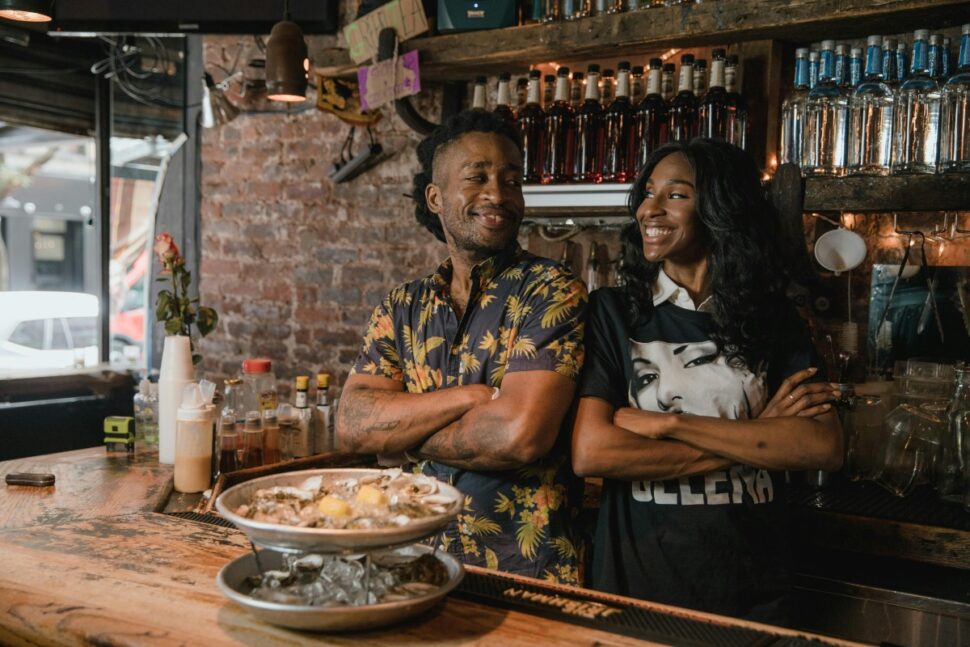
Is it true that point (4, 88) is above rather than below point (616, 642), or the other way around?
above

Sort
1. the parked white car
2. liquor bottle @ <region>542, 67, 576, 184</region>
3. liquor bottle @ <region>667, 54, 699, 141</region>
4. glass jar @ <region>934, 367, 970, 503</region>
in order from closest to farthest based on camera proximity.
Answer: glass jar @ <region>934, 367, 970, 503</region>
liquor bottle @ <region>667, 54, 699, 141</region>
liquor bottle @ <region>542, 67, 576, 184</region>
the parked white car

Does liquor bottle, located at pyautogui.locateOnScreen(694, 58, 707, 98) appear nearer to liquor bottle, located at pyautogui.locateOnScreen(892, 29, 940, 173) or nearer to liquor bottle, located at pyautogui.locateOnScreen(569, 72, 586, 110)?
liquor bottle, located at pyautogui.locateOnScreen(569, 72, 586, 110)

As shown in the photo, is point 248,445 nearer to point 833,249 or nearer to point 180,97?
point 833,249

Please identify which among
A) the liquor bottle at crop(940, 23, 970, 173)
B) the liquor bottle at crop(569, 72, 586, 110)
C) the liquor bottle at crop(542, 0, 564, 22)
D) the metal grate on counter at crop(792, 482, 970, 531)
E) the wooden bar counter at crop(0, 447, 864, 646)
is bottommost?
the metal grate on counter at crop(792, 482, 970, 531)

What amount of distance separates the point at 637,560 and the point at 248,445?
1217 mm

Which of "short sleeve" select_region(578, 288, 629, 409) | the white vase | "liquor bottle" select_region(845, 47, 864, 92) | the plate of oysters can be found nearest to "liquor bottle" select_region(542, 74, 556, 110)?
"liquor bottle" select_region(845, 47, 864, 92)

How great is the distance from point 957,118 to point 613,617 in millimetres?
1785

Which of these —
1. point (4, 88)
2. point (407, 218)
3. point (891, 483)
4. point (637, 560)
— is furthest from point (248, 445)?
point (4, 88)

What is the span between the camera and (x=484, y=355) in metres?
1.92

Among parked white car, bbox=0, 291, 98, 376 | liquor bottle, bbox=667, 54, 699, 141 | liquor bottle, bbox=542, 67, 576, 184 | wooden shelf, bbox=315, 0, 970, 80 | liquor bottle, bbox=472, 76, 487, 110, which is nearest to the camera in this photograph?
wooden shelf, bbox=315, 0, 970, 80

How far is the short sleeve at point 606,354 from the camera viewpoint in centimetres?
186

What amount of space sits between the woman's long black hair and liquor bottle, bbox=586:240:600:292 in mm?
1251

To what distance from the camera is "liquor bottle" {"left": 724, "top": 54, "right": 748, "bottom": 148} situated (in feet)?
8.90

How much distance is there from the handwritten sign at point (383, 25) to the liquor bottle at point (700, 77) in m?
0.98
